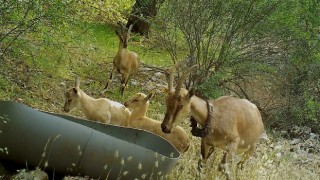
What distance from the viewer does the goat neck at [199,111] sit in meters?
7.66

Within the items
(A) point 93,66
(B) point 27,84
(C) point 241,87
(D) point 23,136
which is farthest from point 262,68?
(D) point 23,136

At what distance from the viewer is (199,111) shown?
7.70 meters

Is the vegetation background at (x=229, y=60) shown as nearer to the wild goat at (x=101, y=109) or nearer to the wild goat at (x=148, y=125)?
the wild goat at (x=101, y=109)

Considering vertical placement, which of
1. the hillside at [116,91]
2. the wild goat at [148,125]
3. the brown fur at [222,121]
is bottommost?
the hillside at [116,91]

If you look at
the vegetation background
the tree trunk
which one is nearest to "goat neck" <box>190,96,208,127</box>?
the vegetation background

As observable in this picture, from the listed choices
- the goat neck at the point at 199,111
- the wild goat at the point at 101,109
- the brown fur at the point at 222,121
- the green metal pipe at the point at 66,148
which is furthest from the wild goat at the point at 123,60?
the green metal pipe at the point at 66,148

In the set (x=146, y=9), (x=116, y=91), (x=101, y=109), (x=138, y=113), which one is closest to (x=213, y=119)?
(x=138, y=113)

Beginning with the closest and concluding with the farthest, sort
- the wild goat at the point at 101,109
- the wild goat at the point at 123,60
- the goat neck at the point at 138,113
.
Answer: the goat neck at the point at 138,113, the wild goat at the point at 101,109, the wild goat at the point at 123,60

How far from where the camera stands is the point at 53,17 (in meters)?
8.02

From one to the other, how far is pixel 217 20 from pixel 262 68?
4.84 feet

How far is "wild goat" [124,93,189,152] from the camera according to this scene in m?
8.48

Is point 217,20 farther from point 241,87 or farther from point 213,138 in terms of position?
point 213,138

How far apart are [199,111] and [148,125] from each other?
1.43 m

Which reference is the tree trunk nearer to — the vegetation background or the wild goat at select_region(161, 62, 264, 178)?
the vegetation background
